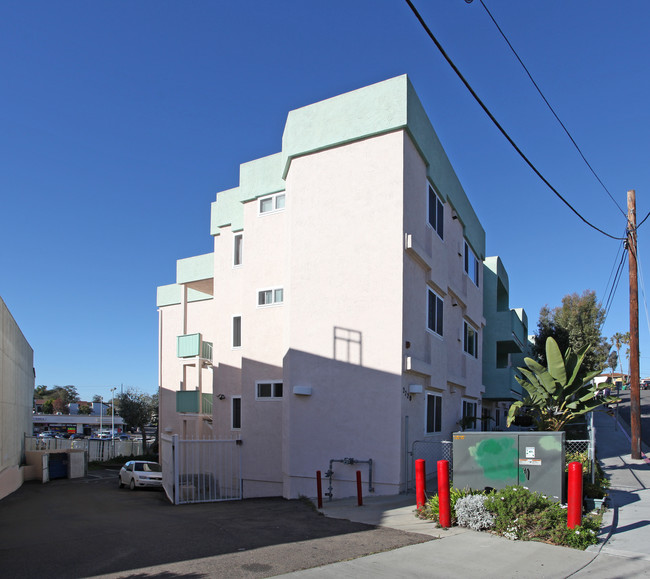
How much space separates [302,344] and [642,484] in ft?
28.6

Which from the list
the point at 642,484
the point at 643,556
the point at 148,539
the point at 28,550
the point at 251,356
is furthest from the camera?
the point at 251,356

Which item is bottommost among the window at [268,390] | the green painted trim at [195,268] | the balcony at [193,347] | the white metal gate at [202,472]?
the white metal gate at [202,472]

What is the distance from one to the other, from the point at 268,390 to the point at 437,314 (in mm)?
5614

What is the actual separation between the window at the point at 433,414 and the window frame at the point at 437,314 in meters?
1.86

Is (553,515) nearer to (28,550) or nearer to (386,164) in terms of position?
(28,550)

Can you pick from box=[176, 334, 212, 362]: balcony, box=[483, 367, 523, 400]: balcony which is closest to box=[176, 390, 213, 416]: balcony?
box=[176, 334, 212, 362]: balcony

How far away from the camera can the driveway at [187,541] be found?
23.2 feet

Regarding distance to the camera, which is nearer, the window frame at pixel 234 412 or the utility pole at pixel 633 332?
the utility pole at pixel 633 332

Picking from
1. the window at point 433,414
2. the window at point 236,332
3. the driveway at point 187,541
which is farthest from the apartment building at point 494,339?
the driveway at point 187,541

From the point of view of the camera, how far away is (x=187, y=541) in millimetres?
8633

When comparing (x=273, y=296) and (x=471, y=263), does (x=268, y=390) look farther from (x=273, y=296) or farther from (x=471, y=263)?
(x=471, y=263)

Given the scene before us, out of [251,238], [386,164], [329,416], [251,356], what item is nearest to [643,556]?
[329,416]

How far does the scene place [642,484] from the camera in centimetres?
1320

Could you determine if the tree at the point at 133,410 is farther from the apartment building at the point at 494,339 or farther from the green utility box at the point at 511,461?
the green utility box at the point at 511,461
